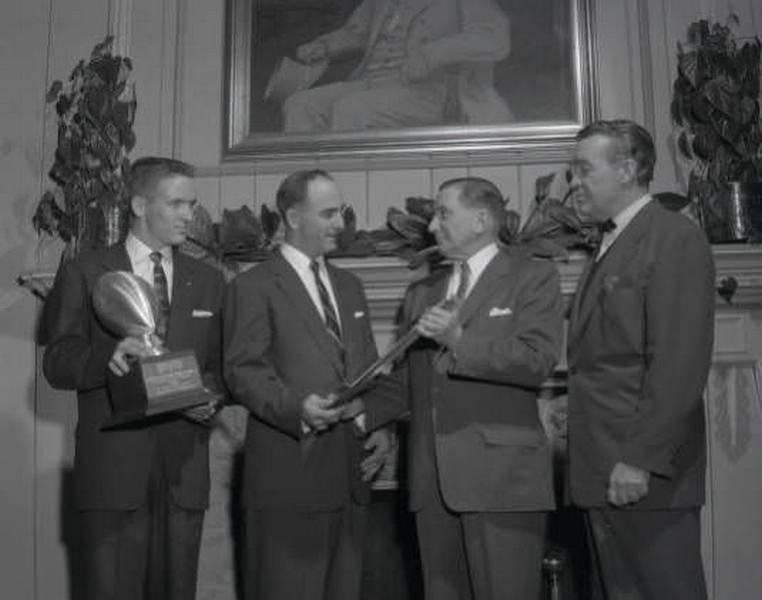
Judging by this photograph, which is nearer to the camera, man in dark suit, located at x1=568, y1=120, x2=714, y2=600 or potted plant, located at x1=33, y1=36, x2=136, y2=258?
man in dark suit, located at x1=568, y1=120, x2=714, y2=600

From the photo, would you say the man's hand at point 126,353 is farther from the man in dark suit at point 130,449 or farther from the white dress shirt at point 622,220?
the white dress shirt at point 622,220

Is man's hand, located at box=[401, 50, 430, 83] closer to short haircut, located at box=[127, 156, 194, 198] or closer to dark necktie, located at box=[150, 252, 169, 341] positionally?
short haircut, located at box=[127, 156, 194, 198]

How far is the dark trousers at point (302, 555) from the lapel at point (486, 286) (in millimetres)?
648

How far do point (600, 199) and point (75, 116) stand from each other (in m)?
2.45

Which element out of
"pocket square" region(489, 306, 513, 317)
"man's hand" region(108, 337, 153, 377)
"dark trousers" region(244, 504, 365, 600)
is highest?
"pocket square" region(489, 306, 513, 317)

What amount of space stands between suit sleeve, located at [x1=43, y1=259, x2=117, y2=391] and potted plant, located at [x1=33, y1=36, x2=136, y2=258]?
108 centimetres

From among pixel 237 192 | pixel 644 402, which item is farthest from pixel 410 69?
pixel 644 402

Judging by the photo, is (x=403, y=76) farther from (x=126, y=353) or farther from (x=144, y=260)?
(x=126, y=353)

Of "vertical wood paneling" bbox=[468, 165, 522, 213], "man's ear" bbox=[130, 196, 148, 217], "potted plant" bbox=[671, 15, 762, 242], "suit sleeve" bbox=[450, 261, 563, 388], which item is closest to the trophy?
"man's ear" bbox=[130, 196, 148, 217]

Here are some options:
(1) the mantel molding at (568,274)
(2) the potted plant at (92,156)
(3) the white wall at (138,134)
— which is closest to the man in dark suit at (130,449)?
(1) the mantel molding at (568,274)

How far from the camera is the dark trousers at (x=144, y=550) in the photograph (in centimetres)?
258

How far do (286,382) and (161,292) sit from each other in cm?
49

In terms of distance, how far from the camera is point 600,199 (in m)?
2.58

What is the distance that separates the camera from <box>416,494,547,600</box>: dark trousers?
2480 mm
